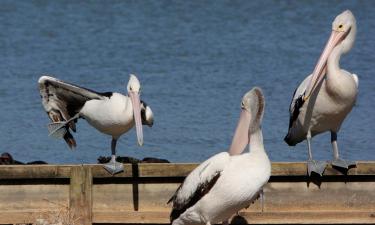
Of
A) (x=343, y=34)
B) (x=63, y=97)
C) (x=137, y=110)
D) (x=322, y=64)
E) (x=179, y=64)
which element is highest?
(x=179, y=64)

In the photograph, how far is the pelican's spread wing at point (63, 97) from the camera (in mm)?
8602

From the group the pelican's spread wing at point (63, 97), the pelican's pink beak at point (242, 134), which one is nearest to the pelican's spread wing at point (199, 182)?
the pelican's pink beak at point (242, 134)

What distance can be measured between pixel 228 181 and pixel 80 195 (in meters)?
1.33

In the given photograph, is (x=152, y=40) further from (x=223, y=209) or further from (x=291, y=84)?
(x=223, y=209)

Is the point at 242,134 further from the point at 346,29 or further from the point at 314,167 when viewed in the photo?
the point at 346,29

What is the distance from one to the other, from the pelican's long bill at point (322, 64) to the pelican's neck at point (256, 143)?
125cm

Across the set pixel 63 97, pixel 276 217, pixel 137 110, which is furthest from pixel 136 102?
pixel 276 217

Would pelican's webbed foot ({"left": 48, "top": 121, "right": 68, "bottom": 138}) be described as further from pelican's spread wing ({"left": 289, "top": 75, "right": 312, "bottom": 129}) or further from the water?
the water

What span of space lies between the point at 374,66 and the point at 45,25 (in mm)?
7943

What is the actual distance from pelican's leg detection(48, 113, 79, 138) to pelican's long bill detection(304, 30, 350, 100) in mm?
1896

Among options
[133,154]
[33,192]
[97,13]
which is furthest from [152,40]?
[33,192]

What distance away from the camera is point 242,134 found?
7.27 metres

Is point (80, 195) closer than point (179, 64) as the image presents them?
Yes

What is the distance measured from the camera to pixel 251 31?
71.1 feet
